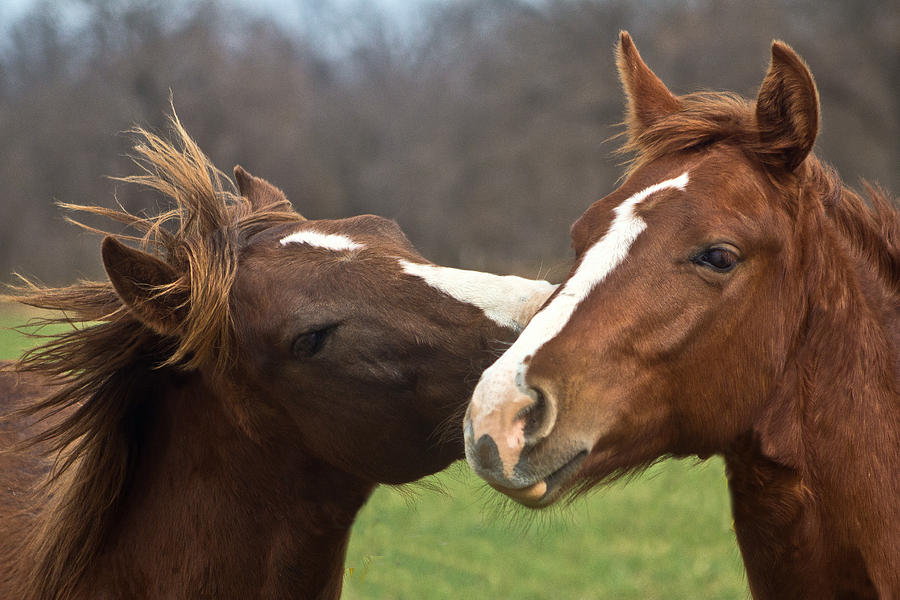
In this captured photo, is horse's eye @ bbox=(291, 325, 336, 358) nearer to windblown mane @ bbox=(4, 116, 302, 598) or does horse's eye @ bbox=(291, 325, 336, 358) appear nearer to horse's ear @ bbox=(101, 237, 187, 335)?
windblown mane @ bbox=(4, 116, 302, 598)

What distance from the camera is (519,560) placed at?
633cm

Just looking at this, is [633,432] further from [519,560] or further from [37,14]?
[37,14]

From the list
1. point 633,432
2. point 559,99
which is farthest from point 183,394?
point 559,99

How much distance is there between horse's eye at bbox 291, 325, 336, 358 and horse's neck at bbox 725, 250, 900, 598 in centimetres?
135

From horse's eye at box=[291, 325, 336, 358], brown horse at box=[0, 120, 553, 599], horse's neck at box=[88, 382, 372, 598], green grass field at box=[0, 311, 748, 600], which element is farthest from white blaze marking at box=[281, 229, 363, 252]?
green grass field at box=[0, 311, 748, 600]

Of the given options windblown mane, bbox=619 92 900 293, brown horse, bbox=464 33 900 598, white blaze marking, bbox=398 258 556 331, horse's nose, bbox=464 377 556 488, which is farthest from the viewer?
white blaze marking, bbox=398 258 556 331

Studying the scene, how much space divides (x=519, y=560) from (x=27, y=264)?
1052 inches

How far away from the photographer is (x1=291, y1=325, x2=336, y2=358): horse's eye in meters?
2.84

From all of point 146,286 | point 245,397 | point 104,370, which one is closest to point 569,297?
point 245,397

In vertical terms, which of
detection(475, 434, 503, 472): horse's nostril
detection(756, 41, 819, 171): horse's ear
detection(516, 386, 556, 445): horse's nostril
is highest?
detection(756, 41, 819, 171): horse's ear

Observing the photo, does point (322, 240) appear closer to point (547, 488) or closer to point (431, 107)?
point (547, 488)

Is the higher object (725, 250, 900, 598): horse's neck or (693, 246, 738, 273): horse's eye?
(693, 246, 738, 273): horse's eye

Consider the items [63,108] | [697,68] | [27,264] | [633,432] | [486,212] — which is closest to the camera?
[633,432]

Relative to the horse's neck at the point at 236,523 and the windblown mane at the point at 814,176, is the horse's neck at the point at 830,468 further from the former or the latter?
the horse's neck at the point at 236,523
